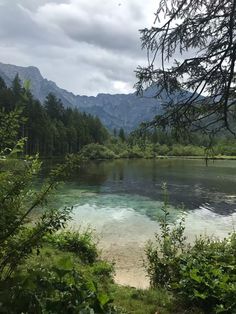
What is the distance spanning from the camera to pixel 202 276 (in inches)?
240

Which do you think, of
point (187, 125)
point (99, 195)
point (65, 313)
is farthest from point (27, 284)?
point (99, 195)

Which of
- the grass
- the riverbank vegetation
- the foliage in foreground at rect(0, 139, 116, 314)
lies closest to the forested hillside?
the riverbank vegetation

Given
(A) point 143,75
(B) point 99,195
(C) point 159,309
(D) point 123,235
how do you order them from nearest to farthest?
(A) point 143,75
(C) point 159,309
(D) point 123,235
(B) point 99,195

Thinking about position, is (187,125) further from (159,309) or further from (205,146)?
(159,309)

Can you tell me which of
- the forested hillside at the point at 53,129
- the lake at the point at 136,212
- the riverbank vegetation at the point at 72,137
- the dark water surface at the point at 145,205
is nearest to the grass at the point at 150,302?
the riverbank vegetation at the point at 72,137

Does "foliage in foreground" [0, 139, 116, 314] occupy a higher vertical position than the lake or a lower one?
higher

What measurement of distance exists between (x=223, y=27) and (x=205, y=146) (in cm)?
174

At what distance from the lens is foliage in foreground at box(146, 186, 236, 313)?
5.62 m

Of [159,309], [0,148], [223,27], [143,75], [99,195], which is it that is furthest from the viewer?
[99,195]

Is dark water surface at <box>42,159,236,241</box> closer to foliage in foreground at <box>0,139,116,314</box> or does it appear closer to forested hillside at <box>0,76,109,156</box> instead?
foliage in foreground at <box>0,139,116,314</box>

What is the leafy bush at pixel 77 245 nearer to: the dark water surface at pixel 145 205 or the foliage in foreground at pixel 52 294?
the dark water surface at pixel 145 205

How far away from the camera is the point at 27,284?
3475mm

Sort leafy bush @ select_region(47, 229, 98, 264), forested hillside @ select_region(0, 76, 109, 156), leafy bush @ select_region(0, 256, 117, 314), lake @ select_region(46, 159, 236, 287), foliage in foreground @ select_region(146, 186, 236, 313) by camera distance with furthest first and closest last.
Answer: forested hillside @ select_region(0, 76, 109, 156) < lake @ select_region(46, 159, 236, 287) < leafy bush @ select_region(47, 229, 98, 264) < foliage in foreground @ select_region(146, 186, 236, 313) < leafy bush @ select_region(0, 256, 117, 314)

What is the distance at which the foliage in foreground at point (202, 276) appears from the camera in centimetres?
562
